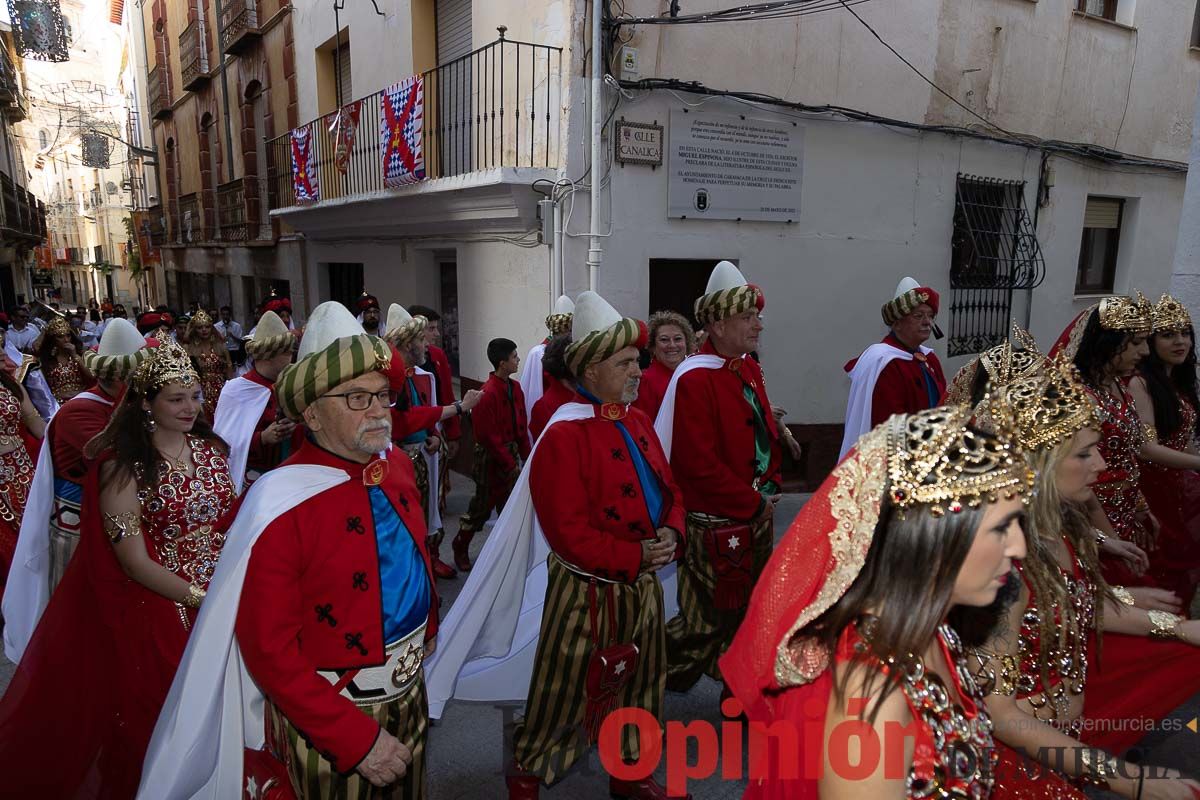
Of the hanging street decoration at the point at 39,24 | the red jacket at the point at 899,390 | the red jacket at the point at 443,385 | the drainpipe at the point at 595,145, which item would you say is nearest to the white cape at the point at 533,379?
the red jacket at the point at 443,385

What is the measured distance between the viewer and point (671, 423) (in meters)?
3.91

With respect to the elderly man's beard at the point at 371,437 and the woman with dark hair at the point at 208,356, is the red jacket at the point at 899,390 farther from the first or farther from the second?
the woman with dark hair at the point at 208,356

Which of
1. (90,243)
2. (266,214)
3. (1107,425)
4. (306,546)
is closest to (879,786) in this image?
(306,546)

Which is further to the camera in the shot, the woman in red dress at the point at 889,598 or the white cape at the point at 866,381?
the white cape at the point at 866,381

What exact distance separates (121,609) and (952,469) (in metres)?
3.00

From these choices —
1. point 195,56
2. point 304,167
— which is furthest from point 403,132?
point 195,56

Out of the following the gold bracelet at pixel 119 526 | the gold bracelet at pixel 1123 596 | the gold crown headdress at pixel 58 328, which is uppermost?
the gold crown headdress at pixel 58 328

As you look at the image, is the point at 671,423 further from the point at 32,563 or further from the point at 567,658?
the point at 32,563

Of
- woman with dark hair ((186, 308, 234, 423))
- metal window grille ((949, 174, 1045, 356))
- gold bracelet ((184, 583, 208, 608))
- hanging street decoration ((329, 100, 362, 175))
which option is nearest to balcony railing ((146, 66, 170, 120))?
hanging street decoration ((329, 100, 362, 175))

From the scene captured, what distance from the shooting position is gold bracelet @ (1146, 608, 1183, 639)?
233 cm

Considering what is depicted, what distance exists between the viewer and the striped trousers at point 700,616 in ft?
12.2

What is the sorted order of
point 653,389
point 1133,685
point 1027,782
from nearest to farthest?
point 1027,782, point 1133,685, point 653,389

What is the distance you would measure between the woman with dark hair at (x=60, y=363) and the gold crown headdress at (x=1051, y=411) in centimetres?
824

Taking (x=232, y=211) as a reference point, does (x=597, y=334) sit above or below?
below
